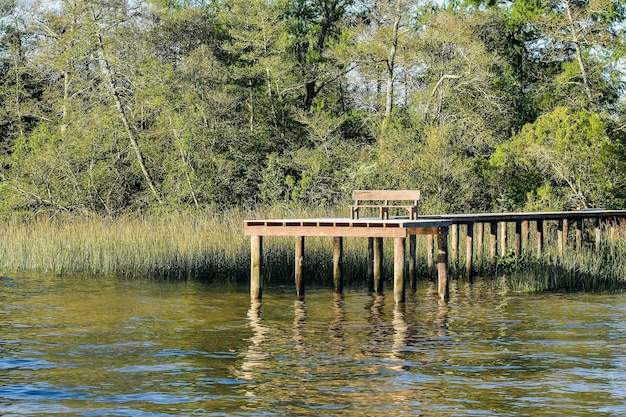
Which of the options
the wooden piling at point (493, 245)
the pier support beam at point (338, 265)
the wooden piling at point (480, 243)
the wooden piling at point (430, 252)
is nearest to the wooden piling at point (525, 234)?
the wooden piling at point (480, 243)

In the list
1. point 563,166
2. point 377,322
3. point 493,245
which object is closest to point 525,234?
point 493,245

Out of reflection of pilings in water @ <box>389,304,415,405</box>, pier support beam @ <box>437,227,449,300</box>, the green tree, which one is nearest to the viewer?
reflection of pilings in water @ <box>389,304,415,405</box>

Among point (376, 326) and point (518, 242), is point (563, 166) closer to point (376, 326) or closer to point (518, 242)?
point (518, 242)

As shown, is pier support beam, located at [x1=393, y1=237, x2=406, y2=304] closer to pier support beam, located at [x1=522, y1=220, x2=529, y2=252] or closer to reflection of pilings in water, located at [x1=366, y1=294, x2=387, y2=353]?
reflection of pilings in water, located at [x1=366, y1=294, x2=387, y2=353]

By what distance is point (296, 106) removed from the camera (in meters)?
40.3

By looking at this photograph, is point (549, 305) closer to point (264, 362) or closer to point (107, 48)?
point (264, 362)

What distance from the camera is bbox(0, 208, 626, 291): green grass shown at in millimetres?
21406

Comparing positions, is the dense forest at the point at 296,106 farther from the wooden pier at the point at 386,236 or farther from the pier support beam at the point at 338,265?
the pier support beam at the point at 338,265

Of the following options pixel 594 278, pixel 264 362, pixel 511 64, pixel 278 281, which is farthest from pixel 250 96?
pixel 264 362

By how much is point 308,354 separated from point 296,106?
2771cm

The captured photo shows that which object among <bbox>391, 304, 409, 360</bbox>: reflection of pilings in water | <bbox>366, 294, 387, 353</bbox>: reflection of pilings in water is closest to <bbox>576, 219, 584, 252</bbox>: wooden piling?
<bbox>366, 294, 387, 353</bbox>: reflection of pilings in water

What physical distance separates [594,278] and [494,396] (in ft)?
35.7

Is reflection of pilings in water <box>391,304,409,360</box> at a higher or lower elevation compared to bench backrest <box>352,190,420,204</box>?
lower

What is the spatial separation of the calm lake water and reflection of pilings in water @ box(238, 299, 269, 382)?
4cm
